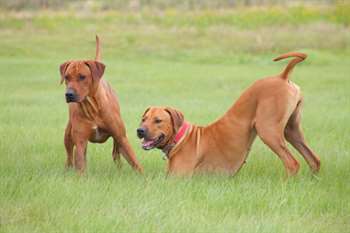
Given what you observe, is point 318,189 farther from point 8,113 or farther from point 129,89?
point 129,89

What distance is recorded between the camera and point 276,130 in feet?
29.4

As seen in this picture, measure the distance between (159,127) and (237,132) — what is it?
939 mm

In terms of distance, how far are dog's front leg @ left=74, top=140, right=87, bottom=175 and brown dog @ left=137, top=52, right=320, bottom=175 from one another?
2.69 ft

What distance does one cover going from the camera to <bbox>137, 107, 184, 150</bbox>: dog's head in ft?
29.6

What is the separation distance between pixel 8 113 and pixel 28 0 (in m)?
34.6

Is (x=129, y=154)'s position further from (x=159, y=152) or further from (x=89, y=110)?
(x=159, y=152)

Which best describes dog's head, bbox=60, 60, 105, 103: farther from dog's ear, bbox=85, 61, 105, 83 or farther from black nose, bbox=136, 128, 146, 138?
black nose, bbox=136, 128, 146, 138

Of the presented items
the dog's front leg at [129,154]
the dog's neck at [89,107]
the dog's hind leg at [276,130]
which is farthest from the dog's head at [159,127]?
the dog's hind leg at [276,130]

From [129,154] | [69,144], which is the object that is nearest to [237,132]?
[129,154]

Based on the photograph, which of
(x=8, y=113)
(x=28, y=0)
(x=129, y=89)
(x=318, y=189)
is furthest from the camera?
(x=28, y=0)

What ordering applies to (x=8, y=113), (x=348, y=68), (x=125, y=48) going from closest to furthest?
1. (x=8, y=113)
2. (x=348, y=68)
3. (x=125, y=48)

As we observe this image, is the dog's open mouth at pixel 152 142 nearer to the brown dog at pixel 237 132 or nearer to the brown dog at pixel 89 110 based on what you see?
the brown dog at pixel 237 132

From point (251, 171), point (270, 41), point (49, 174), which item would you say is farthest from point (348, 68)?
point (49, 174)

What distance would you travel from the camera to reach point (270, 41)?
118 ft
